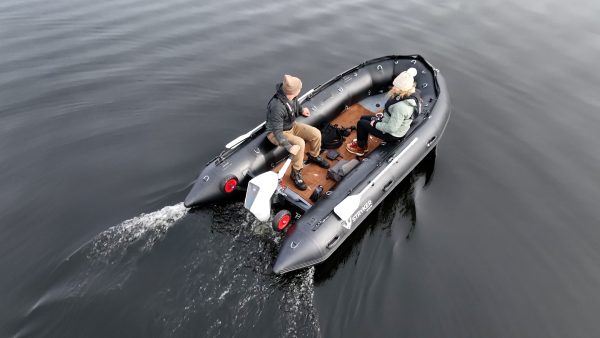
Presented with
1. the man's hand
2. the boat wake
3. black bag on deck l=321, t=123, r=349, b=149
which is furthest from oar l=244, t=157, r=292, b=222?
black bag on deck l=321, t=123, r=349, b=149

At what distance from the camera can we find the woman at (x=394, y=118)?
5.85 m

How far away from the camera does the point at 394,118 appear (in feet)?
20.0

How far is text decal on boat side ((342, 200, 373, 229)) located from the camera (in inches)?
212

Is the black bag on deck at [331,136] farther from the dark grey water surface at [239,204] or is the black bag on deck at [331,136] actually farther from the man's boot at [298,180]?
the dark grey water surface at [239,204]

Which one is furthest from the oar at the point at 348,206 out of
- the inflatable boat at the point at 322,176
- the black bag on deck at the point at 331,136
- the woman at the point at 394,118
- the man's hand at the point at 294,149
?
the black bag on deck at the point at 331,136

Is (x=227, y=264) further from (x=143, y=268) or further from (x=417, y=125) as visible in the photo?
(x=417, y=125)

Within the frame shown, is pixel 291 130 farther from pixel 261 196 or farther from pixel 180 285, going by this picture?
pixel 180 285

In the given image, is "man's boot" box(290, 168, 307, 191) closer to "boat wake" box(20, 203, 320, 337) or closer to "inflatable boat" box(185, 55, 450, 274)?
"inflatable boat" box(185, 55, 450, 274)

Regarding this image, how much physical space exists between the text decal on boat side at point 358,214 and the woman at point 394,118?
1.39m

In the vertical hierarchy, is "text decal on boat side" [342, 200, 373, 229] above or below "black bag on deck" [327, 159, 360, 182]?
below

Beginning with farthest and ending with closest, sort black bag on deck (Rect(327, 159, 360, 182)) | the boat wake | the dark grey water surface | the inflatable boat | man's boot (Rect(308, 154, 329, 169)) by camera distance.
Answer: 1. man's boot (Rect(308, 154, 329, 169))
2. black bag on deck (Rect(327, 159, 360, 182))
3. the inflatable boat
4. the dark grey water surface
5. the boat wake

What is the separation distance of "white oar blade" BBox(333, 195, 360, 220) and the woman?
1589 millimetres

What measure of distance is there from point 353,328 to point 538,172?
5.36m

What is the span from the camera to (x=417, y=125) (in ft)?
22.3
